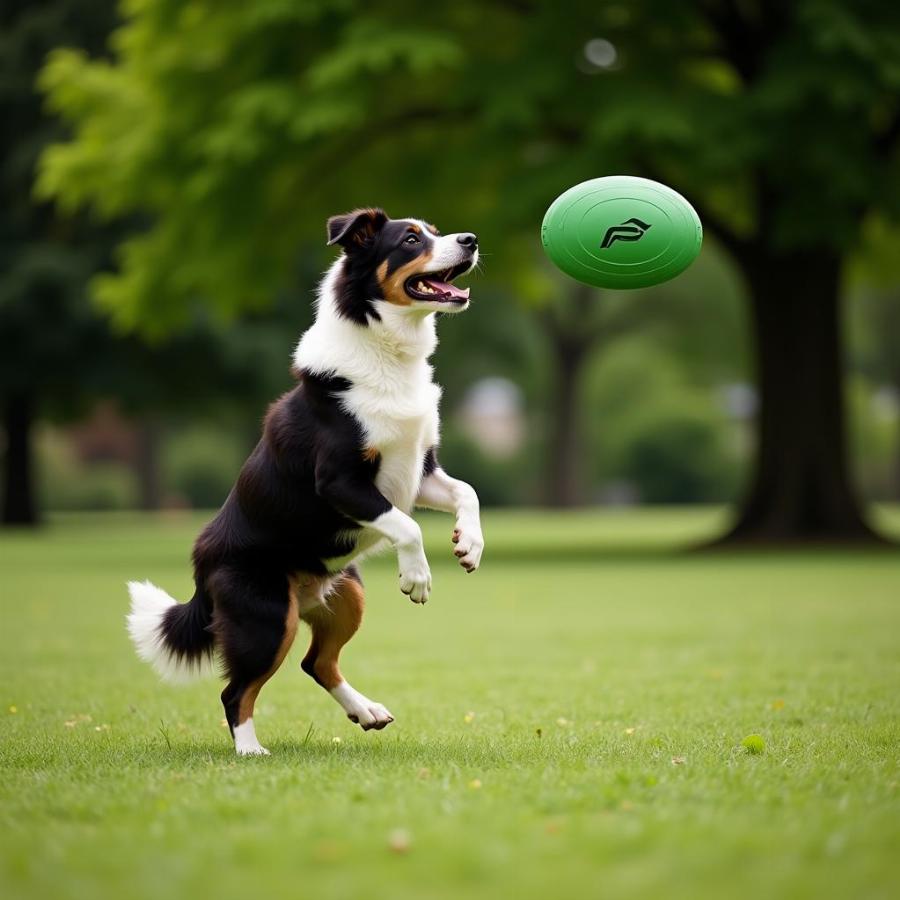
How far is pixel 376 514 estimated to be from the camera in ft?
17.9

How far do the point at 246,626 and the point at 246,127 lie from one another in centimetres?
1373

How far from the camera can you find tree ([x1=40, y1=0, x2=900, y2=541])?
1748 cm

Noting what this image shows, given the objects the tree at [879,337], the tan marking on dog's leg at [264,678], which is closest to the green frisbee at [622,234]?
the tan marking on dog's leg at [264,678]

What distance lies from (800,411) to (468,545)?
1551cm

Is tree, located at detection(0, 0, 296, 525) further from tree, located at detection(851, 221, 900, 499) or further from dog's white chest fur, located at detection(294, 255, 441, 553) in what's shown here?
dog's white chest fur, located at detection(294, 255, 441, 553)

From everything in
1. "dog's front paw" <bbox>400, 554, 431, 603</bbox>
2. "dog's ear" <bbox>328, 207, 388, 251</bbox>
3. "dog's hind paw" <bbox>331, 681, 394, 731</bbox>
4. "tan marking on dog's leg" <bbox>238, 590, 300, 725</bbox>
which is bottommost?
"dog's hind paw" <bbox>331, 681, 394, 731</bbox>

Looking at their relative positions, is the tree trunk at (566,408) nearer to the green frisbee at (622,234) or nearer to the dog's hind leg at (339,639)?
the green frisbee at (622,234)

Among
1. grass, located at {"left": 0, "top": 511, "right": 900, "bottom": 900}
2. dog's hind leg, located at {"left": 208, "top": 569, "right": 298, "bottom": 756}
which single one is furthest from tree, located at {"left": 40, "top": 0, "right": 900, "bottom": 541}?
dog's hind leg, located at {"left": 208, "top": 569, "right": 298, "bottom": 756}

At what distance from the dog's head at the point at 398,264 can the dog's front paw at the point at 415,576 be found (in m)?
1.08

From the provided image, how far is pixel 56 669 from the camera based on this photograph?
883cm

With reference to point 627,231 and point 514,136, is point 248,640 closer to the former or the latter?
point 627,231

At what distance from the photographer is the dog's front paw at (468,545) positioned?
18.3ft

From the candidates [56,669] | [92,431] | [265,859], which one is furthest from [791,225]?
[92,431]

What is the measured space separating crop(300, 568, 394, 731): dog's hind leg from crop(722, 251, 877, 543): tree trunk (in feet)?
48.3
